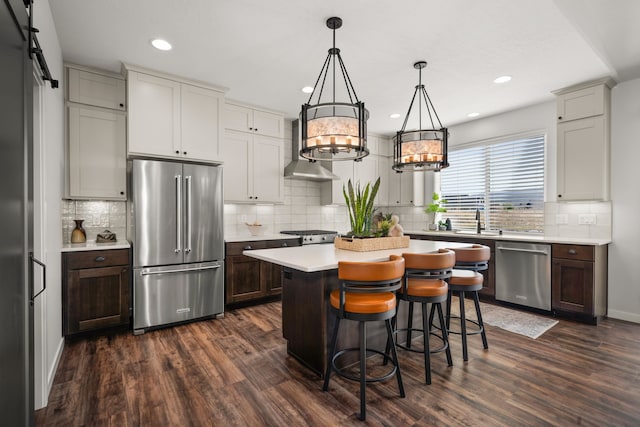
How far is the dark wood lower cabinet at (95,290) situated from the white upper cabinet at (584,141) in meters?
5.05

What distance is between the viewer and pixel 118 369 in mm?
2535

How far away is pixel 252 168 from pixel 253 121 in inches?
26.2

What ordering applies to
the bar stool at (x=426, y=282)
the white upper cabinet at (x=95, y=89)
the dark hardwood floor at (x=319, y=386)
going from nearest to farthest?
the dark hardwood floor at (x=319, y=386)
the bar stool at (x=426, y=282)
the white upper cabinet at (x=95, y=89)

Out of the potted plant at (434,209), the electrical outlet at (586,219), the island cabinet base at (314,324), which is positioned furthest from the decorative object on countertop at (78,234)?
the electrical outlet at (586,219)

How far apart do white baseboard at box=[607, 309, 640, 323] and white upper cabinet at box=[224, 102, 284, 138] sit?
15.5 feet

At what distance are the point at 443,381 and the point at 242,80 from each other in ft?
11.6

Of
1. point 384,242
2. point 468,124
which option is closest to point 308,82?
point 384,242

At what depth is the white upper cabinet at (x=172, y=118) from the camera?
3.36 m

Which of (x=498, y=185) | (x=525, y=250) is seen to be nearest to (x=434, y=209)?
(x=498, y=185)

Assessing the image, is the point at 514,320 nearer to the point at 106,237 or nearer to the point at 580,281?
the point at 580,281

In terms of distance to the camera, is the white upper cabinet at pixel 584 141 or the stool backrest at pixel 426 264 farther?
the white upper cabinet at pixel 584 141

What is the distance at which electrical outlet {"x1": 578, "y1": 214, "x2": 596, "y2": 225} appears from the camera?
3.90m

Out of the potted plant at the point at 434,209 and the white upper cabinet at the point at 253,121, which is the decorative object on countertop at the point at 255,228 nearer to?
the white upper cabinet at the point at 253,121

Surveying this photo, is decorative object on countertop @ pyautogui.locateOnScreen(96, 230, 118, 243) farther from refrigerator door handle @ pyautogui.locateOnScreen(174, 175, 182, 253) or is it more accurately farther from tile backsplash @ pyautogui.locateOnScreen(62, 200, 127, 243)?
refrigerator door handle @ pyautogui.locateOnScreen(174, 175, 182, 253)
